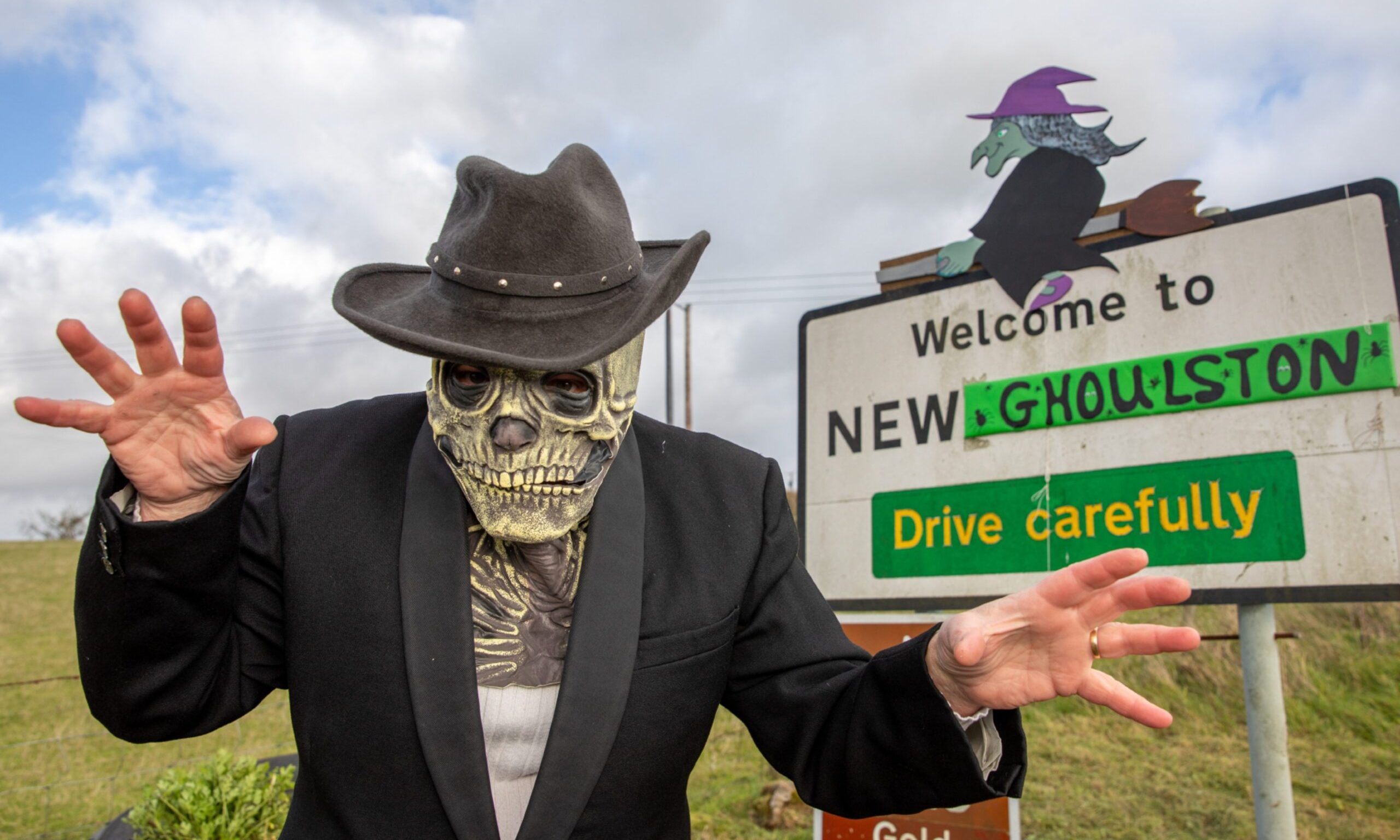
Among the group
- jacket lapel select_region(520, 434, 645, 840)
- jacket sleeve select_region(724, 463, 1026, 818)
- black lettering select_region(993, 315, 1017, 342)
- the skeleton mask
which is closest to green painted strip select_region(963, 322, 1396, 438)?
black lettering select_region(993, 315, 1017, 342)

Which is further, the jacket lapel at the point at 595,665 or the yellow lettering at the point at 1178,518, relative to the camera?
the yellow lettering at the point at 1178,518

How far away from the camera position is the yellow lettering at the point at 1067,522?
3.52 meters

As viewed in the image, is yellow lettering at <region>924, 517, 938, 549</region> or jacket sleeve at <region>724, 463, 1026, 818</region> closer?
jacket sleeve at <region>724, 463, 1026, 818</region>

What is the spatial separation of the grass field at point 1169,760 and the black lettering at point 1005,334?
2483 mm

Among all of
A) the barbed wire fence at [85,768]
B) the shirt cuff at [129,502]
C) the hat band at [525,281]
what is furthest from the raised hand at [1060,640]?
the barbed wire fence at [85,768]

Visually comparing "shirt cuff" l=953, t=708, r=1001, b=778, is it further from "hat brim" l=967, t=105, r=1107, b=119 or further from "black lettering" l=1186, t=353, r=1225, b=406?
"hat brim" l=967, t=105, r=1107, b=119

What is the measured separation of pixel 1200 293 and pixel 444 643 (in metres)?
3.11

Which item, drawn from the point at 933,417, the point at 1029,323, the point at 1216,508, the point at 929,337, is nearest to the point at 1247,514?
the point at 1216,508

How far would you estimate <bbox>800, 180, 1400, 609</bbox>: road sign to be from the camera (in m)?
3.04

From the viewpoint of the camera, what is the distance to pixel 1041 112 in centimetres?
399

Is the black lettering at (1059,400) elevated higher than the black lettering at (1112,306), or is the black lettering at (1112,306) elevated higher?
the black lettering at (1112,306)

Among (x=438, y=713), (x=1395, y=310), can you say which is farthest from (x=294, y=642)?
(x=1395, y=310)

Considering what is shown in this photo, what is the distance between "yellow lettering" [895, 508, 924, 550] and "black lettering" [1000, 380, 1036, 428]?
21.8 inches

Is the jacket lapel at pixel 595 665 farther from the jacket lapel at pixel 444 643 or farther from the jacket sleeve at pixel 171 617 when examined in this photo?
the jacket sleeve at pixel 171 617
